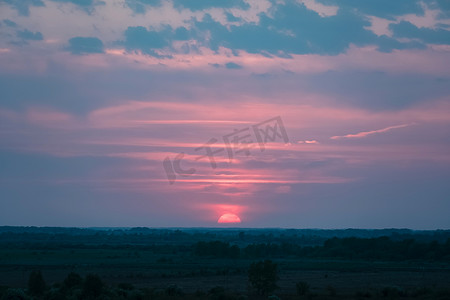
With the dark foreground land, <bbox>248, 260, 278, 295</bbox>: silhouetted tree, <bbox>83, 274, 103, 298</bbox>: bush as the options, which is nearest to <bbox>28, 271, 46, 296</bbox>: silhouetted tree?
the dark foreground land

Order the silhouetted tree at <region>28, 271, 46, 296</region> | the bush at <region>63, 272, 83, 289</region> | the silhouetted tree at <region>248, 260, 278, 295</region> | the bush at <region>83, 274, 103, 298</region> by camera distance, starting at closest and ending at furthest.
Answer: the bush at <region>83, 274, 103, 298</region>, the silhouetted tree at <region>28, 271, 46, 296</region>, the bush at <region>63, 272, 83, 289</region>, the silhouetted tree at <region>248, 260, 278, 295</region>

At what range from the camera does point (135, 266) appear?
7669cm

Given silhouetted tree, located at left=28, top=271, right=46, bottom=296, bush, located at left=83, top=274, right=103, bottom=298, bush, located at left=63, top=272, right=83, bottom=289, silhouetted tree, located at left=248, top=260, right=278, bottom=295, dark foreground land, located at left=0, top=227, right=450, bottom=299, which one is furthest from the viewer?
silhouetted tree, located at left=248, top=260, right=278, bottom=295

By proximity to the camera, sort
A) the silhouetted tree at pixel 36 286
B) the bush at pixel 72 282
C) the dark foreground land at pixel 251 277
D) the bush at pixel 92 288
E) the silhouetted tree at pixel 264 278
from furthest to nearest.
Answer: the silhouetted tree at pixel 264 278
the bush at pixel 72 282
the dark foreground land at pixel 251 277
the silhouetted tree at pixel 36 286
the bush at pixel 92 288

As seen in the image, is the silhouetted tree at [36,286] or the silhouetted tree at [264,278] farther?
the silhouetted tree at [264,278]

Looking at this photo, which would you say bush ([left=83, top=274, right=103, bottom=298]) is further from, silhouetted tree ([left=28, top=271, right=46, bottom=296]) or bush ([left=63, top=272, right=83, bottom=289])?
silhouetted tree ([left=28, top=271, right=46, bottom=296])

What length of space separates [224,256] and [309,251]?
61.7ft

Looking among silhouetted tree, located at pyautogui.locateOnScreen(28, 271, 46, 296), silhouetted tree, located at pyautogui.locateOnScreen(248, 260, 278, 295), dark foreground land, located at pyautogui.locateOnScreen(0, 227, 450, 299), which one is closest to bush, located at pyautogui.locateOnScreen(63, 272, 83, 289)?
dark foreground land, located at pyautogui.locateOnScreen(0, 227, 450, 299)

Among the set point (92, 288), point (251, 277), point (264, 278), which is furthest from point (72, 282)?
point (264, 278)

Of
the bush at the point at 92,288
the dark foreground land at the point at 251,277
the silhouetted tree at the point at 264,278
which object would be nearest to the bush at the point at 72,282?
the dark foreground land at the point at 251,277

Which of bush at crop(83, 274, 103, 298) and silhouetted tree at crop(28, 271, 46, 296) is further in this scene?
silhouetted tree at crop(28, 271, 46, 296)

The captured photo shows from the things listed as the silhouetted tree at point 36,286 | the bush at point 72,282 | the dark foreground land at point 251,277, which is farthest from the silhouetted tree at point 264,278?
the silhouetted tree at point 36,286

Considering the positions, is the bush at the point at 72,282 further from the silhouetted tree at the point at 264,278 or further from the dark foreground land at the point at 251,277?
the silhouetted tree at the point at 264,278

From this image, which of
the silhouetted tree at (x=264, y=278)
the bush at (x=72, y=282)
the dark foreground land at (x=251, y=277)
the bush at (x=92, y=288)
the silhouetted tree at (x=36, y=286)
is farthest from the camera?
the silhouetted tree at (x=264, y=278)
